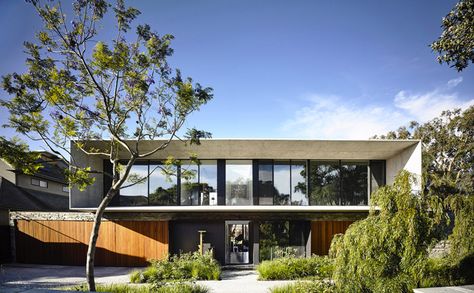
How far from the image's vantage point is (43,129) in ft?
28.5

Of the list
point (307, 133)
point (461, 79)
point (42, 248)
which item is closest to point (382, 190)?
point (307, 133)

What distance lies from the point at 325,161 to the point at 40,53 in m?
12.9

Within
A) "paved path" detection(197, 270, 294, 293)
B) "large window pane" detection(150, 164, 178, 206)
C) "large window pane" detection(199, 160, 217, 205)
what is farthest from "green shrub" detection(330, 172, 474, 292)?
"large window pane" detection(150, 164, 178, 206)

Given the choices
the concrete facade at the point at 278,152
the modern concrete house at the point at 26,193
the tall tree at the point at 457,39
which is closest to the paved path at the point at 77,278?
the modern concrete house at the point at 26,193

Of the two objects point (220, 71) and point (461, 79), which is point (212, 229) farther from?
point (461, 79)

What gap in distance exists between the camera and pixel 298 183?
49.1 feet

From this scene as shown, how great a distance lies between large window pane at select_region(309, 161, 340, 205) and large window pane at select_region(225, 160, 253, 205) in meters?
3.26

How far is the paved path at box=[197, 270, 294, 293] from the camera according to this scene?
946 cm

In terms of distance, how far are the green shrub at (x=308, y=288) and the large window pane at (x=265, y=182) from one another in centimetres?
598

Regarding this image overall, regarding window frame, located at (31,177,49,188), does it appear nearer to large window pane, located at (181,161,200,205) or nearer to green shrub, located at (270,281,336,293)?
large window pane, located at (181,161,200,205)

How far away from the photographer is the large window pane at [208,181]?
14629 mm

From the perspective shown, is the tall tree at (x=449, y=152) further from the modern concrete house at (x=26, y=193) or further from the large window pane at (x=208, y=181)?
the modern concrete house at (x=26, y=193)

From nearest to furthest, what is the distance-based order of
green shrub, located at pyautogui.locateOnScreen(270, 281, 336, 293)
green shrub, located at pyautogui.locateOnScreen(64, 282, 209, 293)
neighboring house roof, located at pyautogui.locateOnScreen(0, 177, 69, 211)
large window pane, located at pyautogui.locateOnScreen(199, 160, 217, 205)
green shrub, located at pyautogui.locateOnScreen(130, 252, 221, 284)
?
green shrub, located at pyautogui.locateOnScreen(270, 281, 336, 293) → green shrub, located at pyautogui.locateOnScreen(64, 282, 209, 293) → green shrub, located at pyautogui.locateOnScreen(130, 252, 221, 284) → large window pane, located at pyautogui.locateOnScreen(199, 160, 217, 205) → neighboring house roof, located at pyautogui.locateOnScreen(0, 177, 69, 211)

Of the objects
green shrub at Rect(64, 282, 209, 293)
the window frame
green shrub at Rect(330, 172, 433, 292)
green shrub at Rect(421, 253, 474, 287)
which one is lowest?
green shrub at Rect(64, 282, 209, 293)
